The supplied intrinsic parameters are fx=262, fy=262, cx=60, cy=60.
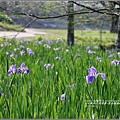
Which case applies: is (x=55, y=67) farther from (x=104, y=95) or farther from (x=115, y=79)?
(x=104, y=95)

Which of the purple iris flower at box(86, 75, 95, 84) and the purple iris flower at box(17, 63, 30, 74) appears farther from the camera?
the purple iris flower at box(17, 63, 30, 74)

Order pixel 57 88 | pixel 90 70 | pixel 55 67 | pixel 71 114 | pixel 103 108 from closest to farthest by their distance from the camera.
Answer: pixel 71 114 → pixel 103 108 → pixel 90 70 → pixel 57 88 → pixel 55 67

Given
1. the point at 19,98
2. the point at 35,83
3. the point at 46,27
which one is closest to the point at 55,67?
the point at 35,83

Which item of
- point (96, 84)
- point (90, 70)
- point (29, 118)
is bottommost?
point (29, 118)

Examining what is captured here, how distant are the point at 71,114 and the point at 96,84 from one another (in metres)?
0.48

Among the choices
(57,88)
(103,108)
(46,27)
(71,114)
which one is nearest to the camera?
(71,114)

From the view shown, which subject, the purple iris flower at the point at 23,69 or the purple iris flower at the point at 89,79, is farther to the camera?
the purple iris flower at the point at 23,69

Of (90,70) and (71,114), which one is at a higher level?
(90,70)

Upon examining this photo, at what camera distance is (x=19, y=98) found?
5.02ft

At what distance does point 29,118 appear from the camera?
55.5 inches

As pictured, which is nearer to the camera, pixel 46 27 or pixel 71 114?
pixel 71 114

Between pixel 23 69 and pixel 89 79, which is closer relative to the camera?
pixel 89 79

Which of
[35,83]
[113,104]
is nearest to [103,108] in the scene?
[113,104]

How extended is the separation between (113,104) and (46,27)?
1873cm
